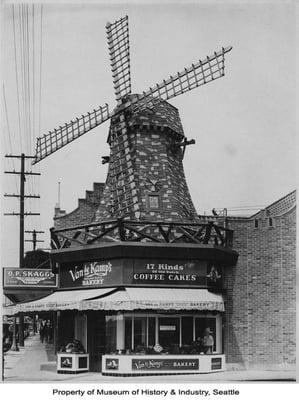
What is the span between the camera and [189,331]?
25.5 m

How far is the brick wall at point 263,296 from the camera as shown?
Result: 2566cm

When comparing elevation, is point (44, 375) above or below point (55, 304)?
below

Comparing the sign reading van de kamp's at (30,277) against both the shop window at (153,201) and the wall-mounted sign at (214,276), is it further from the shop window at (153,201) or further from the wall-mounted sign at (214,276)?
the wall-mounted sign at (214,276)

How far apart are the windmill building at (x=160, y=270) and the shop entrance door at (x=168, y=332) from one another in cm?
3

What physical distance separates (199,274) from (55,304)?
5015 mm

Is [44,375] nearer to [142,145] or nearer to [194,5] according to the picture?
[142,145]

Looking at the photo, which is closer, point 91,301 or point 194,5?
point 194,5

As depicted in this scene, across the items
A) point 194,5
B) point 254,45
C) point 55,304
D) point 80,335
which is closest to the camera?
point 194,5

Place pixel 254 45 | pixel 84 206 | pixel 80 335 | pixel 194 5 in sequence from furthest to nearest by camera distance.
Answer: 1. pixel 84 206
2. pixel 80 335
3. pixel 254 45
4. pixel 194 5

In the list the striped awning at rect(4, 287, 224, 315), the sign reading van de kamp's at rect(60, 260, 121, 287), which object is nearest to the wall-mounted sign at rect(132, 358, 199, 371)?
the striped awning at rect(4, 287, 224, 315)

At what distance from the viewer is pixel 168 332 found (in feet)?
82.7

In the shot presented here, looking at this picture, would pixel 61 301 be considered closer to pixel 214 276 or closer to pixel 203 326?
pixel 203 326

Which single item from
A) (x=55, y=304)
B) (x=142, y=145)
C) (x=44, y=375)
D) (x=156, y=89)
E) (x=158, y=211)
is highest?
(x=156, y=89)

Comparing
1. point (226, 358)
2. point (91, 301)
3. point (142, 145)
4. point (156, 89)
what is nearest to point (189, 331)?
point (226, 358)
